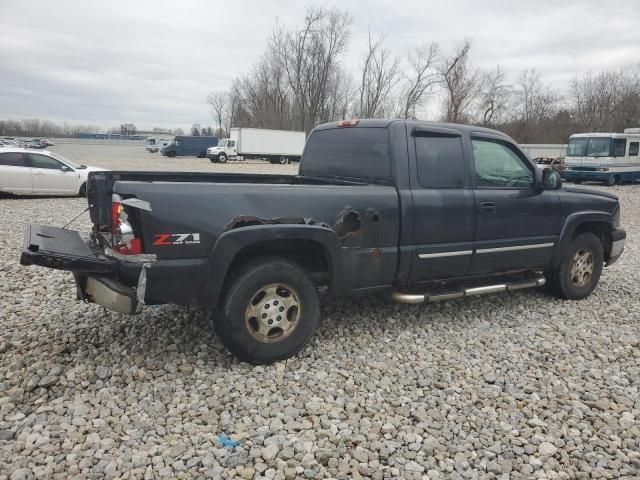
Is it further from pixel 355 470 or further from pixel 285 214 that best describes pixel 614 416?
pixel 285 214

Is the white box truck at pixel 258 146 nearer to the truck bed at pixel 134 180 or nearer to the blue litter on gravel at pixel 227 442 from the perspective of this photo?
the truck bed at pixel 134 180

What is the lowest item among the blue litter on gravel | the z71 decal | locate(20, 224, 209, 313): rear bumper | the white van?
the blue litter on gravel

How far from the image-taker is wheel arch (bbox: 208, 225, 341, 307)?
348cm

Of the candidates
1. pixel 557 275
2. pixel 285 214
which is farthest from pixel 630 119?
pixel 285 214

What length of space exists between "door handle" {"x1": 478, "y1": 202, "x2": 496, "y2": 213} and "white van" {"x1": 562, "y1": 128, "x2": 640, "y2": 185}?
22.6m

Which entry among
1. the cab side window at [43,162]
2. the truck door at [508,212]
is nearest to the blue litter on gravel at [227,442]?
the truck door at [508,212]

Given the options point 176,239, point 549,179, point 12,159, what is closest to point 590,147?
point 549,179

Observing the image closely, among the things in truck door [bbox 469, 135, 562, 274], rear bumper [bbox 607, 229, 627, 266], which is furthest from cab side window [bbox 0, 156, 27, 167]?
rear bumper [bbox 607, 229, 627, 266]

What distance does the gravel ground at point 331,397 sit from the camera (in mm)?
2811

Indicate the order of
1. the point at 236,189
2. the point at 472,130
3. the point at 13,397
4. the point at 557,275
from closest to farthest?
the point at 13,397, the point at 236,189, the point at 472,130, the point at 557,275

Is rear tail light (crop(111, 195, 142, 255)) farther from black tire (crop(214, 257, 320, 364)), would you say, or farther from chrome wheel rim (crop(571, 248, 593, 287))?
chrome wheel rim (crop(571, 248, 593, 287))

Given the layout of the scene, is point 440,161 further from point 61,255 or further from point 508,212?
point 61,255

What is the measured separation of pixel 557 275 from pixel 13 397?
5.38 meters

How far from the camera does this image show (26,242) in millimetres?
3393
